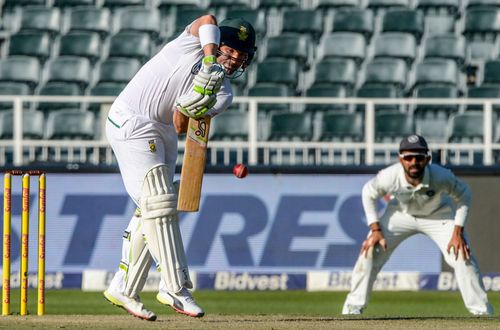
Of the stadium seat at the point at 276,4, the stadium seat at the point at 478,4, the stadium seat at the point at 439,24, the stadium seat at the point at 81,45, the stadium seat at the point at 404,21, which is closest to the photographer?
the stadium seat at the point at 81,45

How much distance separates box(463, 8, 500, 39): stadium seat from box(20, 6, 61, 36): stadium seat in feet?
15.5

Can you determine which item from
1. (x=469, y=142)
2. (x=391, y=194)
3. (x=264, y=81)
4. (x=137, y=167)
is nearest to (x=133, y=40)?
(x=264, y=81)

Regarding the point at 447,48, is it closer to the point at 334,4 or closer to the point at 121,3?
the point at 334,4

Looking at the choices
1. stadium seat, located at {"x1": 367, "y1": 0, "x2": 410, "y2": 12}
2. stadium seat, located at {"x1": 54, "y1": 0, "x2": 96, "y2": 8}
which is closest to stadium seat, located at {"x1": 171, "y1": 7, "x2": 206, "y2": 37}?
stadium seat, located at {"x1": 54, "y1": 0, "x2": 96, "y2": 8}

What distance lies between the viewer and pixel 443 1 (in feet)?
50.2

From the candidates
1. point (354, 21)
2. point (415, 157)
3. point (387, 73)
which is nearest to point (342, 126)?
point (387, 73)

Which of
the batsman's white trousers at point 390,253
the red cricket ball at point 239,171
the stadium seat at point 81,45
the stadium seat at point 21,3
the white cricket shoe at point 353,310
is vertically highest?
the stadium seat at point 21,3

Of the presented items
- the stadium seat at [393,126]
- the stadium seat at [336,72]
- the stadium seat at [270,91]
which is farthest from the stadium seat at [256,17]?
the stadium seat at [393,126]

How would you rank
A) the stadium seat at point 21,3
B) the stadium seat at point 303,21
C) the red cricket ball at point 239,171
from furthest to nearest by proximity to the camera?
the stadium seat at point 21,3
the stadium seat at point 303,21
the red cricket ball at point 239,171

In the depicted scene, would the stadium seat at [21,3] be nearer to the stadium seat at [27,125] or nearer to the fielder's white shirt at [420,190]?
the stadium seat at [27,125]

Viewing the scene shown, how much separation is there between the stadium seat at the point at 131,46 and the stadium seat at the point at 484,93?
3549mm

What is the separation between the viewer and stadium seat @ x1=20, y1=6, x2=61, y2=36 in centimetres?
1543

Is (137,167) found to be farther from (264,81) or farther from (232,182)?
(264,81)

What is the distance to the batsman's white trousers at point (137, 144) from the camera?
22.0ft
